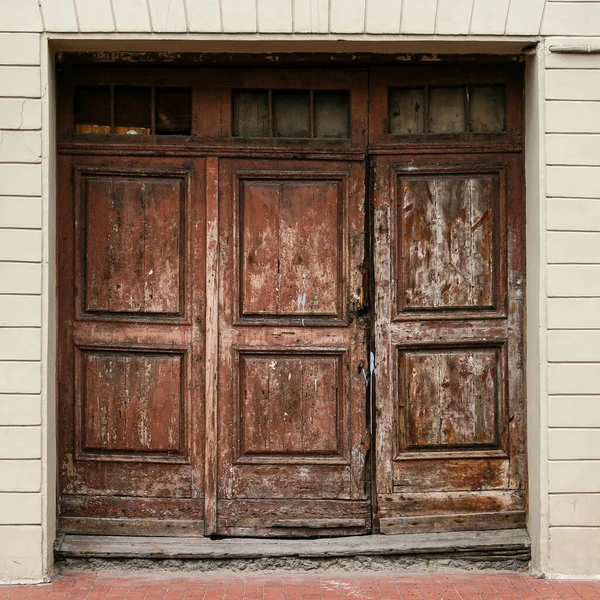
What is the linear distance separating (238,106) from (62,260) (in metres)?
1.41

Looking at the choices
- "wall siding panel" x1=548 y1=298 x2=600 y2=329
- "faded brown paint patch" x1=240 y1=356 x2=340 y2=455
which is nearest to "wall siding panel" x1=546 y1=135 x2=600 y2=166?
"wall siding panel" x1=548 y1=298 x2=600 y2=329

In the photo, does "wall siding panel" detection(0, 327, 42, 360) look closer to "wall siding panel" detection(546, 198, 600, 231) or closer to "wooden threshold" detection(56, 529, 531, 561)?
"wooden threshold" detection(56, 529, 531, 561)

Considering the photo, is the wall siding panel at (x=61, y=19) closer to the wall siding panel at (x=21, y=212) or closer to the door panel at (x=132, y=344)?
the door panel at (x=132, y=344)

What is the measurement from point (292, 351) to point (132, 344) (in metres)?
0.96

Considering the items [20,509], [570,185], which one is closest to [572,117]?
[570,185]

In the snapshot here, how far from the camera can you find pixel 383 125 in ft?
17.6

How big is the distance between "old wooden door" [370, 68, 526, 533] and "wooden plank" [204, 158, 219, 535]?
971 millimetres

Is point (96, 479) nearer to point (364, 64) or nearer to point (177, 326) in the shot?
point (177, 326)

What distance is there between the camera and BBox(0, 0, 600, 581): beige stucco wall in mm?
4965

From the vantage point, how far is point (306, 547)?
523 centimetres

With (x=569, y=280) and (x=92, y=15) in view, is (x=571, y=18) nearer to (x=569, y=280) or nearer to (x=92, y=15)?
(x=569, y=280)

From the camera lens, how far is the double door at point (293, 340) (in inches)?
210

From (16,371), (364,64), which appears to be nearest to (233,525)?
(16,371)

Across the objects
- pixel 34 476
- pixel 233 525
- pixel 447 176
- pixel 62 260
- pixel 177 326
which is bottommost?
pixel 233 525
